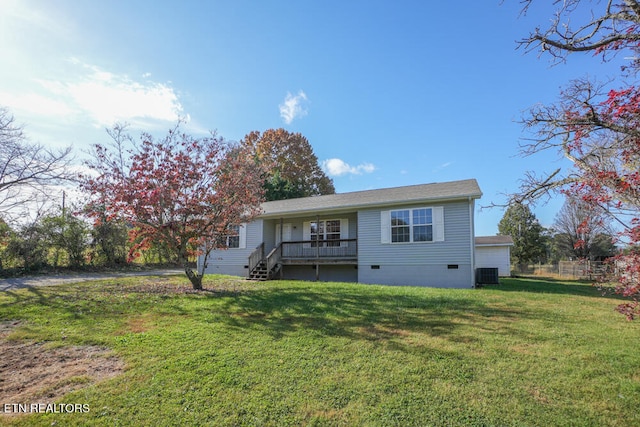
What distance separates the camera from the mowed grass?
10.3 feet

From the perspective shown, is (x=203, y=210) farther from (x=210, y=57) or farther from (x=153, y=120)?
(x=210, y=57)

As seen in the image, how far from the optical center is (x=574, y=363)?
4129 millimetres

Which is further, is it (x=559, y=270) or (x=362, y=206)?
(x=559, y=270)

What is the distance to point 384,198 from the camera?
13867 millimetres

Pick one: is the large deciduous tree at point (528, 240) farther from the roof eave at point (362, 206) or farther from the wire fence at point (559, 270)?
the roof eave at point (362, 206)

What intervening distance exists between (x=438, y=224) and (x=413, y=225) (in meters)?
0.99

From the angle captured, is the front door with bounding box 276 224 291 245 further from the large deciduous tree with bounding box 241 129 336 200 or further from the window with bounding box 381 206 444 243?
the large deciduous tree with bounding box 241 129 336 200

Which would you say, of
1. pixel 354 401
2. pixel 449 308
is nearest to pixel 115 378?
pixel 354 401

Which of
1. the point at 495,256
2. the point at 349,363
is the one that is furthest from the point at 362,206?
the point at 495,256

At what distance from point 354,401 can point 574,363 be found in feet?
9.97

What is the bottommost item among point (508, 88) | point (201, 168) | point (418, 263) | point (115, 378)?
point (115, 378)

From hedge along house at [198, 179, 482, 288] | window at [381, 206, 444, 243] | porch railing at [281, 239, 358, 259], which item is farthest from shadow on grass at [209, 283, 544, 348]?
porch railing at [281, 239, 358, 259]

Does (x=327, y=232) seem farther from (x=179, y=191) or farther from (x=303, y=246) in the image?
(x=179, y=191)

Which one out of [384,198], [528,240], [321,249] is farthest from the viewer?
[528,240]
